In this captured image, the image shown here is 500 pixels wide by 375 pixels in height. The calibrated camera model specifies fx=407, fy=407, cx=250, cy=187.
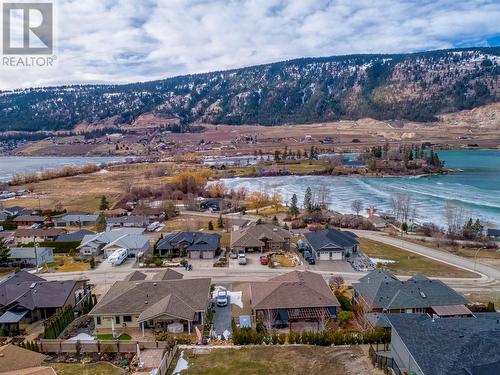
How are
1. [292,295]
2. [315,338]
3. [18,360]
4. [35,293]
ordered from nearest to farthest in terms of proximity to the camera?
[18,360] → [315,338] → [292,295] → [35,293]

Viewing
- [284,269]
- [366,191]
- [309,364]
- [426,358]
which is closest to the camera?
[426,358]

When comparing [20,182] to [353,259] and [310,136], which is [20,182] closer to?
[353,259]

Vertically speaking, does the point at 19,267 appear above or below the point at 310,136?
below

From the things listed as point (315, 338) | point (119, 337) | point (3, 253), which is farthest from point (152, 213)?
point (315, 338)

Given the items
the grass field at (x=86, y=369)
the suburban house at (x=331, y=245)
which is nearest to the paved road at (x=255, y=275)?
the suburban house at (x=331, y=245)

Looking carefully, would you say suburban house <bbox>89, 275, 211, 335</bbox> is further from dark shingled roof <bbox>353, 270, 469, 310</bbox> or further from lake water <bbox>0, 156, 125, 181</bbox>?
lake water <bbox>0, 156, 125, 181</bbox>

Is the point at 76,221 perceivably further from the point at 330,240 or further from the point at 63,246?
the point at 330,240

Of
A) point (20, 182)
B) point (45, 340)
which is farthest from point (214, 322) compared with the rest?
point (20, 182)
